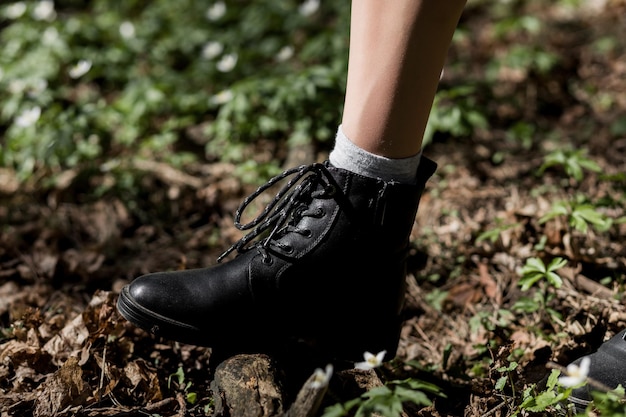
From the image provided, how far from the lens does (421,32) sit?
5.12ft

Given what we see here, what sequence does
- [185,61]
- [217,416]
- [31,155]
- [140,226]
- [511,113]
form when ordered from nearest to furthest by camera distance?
1. [217,416]
2. [140,226]
3. [31,155]
4. [511,113]
5. [185,61]

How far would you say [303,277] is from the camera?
1751mm

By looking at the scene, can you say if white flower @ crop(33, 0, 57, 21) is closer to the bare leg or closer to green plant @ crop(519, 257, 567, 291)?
the bare leg

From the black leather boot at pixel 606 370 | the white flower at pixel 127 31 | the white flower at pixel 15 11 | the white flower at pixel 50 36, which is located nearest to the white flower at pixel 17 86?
the white flower at pixel 50 36

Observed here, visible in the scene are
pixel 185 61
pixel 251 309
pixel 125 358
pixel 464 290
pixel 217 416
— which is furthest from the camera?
pixel 185 61

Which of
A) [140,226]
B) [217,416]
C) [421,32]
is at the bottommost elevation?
[140,226]

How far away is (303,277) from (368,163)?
39 centimetres

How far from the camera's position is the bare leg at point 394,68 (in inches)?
61.2

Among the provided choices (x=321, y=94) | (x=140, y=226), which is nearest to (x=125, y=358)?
(x=140, y=226)

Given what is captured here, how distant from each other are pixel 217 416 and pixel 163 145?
2.22 meters

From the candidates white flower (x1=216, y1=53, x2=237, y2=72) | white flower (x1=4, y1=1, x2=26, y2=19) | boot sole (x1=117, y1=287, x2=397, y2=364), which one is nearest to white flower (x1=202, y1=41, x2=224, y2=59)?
white flower (x1=216, y1=53, x2=237, y2=72)

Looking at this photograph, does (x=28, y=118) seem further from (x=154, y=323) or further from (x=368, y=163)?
(x=368, y=163)

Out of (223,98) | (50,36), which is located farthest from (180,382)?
(50,36)

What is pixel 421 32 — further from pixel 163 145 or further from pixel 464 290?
pixel 163 145
